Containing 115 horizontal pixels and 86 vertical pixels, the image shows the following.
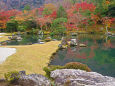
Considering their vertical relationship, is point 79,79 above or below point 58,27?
below

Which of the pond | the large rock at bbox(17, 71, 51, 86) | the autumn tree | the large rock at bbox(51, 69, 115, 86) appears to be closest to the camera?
the large rock at bbox(51, 69, 115, 86)

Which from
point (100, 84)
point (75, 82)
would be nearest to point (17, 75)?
point (75, 82)

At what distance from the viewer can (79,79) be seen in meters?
5.04

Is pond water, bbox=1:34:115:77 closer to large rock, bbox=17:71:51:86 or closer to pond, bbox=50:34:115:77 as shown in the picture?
pond, bbox=50:34:115:77

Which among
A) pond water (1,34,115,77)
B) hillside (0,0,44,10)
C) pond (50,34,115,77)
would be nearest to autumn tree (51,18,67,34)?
pond water (1,34,115,77)

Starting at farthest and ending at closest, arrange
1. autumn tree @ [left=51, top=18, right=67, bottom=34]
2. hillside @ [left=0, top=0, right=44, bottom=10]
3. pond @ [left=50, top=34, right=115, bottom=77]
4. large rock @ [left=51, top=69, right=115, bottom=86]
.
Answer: hillside @ [left=0, top=0, right=44, bottom=10] < autumn tree @ [left=51, top=18, right=67, bottom=34] < pond @ [left=50, top=34, right=115, bottom=77] < large rock @ [left=51, top=69, right=115, bottom=86]

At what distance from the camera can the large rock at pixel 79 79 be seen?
4.79 metres

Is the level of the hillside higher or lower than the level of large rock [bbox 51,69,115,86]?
higher

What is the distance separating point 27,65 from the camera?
34.7 ft

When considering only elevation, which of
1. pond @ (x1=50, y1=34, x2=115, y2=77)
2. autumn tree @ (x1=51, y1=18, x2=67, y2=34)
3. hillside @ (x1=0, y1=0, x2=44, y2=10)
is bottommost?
pond @ (x1=50, y1=34, x2=115, y2=77)

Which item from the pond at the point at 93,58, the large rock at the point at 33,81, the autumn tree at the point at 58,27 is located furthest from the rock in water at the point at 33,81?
the autumn tree at the point at 58,27

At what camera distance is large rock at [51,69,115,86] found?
4.79 meters

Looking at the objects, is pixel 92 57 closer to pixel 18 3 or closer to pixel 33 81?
pixel 33 81

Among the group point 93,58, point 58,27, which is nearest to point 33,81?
point 93,58
